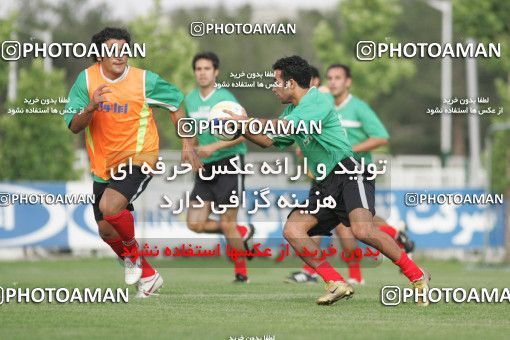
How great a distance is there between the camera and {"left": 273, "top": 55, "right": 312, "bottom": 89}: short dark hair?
1031 cm

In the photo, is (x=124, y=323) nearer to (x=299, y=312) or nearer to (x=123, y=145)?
(x=299, y=312)

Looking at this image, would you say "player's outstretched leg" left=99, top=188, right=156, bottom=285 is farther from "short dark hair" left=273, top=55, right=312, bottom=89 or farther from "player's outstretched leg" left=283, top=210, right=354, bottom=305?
"short dark hair" left=273, top=55, right=312, bottom=89

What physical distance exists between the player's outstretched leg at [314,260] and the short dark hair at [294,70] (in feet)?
3.96

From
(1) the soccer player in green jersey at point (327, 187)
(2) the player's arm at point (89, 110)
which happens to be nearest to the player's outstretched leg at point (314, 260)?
(1) the soccer player in green jersey at point (327, 187)

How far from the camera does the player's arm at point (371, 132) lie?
46.2 feet

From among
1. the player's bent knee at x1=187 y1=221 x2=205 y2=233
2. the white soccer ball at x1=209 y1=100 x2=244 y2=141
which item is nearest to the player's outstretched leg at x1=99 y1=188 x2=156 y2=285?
the white soccer ball at x1=209 y1=100 x2=244 y2=141

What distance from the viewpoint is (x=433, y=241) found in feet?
74.8

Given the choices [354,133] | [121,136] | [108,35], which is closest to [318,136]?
[121,136]

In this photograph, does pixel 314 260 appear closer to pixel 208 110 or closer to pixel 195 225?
pixel 195 225

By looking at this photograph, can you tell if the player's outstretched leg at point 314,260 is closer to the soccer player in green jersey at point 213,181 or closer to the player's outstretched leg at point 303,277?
the soccer player in green jersey at point 213,181

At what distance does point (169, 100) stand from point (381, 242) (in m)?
2.53

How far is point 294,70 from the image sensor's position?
33.9 ft

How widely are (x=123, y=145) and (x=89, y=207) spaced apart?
1082cm

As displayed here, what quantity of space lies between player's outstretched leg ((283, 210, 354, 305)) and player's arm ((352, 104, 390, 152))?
361cm
